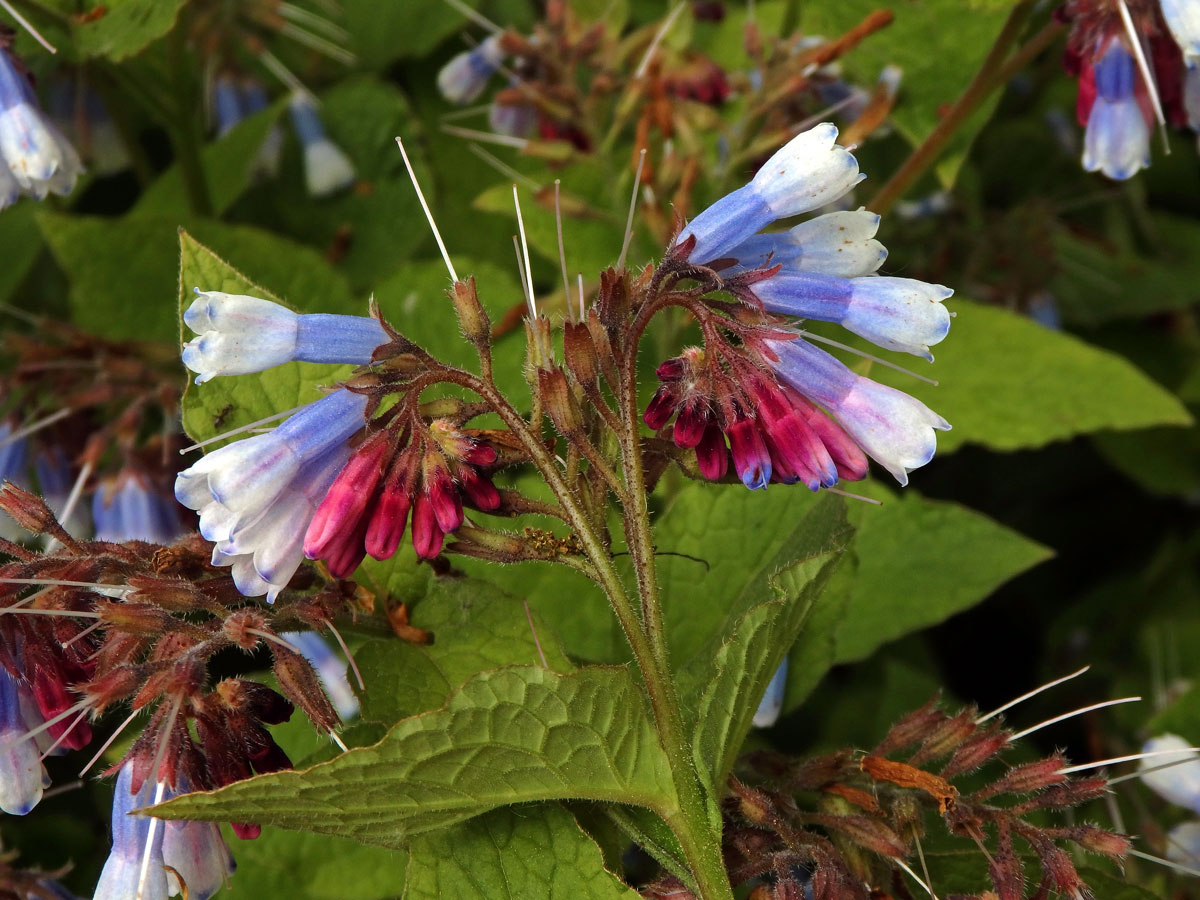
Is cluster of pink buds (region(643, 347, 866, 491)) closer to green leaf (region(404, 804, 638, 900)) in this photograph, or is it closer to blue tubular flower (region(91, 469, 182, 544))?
green leaf (region(404, 804, 638, 900))

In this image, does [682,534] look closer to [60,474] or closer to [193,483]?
[193,483]

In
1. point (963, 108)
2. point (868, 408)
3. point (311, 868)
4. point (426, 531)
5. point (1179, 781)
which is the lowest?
point (311, 868)

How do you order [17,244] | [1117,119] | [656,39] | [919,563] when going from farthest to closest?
[17,244]
[656,39]
[919,563]
[1117,119]

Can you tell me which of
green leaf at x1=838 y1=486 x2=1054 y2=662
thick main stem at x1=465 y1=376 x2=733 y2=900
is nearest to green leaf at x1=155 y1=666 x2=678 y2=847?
thick main stem at x1=465 y1=376 x2=733 y2=900

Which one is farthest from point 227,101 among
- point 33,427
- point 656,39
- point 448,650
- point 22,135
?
point 448,650

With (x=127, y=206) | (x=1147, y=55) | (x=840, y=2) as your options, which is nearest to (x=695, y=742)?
(x=1147, y=55)

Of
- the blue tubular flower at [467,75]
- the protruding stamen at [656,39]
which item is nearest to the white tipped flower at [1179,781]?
the protruding stamen at [656,39]

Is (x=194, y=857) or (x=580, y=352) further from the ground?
(x=580, y=352)

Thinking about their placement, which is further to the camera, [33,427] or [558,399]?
[33,427]

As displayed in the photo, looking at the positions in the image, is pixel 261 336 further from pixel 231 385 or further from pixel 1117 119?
pixel 1117 119

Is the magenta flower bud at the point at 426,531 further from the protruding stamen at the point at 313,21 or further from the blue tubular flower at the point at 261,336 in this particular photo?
the protruding stamen at the point at 313,21
